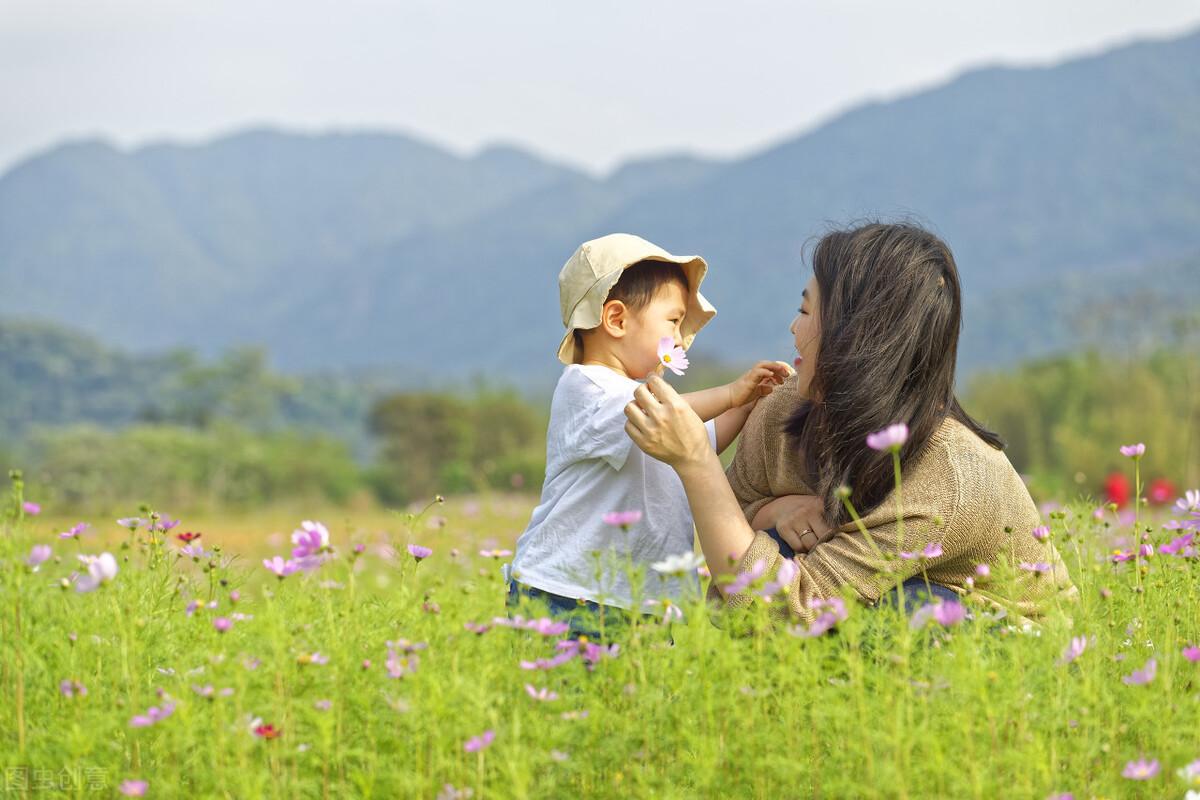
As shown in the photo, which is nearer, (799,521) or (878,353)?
(878,353)

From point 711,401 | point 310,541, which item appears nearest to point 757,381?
point 711,401

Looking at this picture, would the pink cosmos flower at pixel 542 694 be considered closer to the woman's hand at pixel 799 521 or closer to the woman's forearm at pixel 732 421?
the woman's hand at pixel 799 521

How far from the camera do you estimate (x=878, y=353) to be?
2.96m

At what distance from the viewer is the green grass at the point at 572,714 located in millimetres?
2078

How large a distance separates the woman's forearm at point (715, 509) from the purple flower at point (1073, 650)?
0.78 m

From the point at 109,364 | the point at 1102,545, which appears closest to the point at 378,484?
the point at 1102,545

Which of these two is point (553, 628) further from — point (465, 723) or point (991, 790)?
point (991, 790)

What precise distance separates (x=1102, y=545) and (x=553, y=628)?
1.98 metres

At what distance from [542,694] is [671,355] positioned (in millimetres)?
1155

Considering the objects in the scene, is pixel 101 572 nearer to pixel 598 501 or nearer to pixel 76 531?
pixel 76 531

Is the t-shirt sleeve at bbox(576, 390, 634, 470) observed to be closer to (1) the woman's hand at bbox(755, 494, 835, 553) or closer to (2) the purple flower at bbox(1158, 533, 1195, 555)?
(1) the woman's hand at bbox(755, 494, 835, 553)

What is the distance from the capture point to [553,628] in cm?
229

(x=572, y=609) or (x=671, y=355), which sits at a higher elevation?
(x=671, y=355)

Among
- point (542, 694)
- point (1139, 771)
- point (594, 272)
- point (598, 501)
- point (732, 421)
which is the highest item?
point (594, 272)
